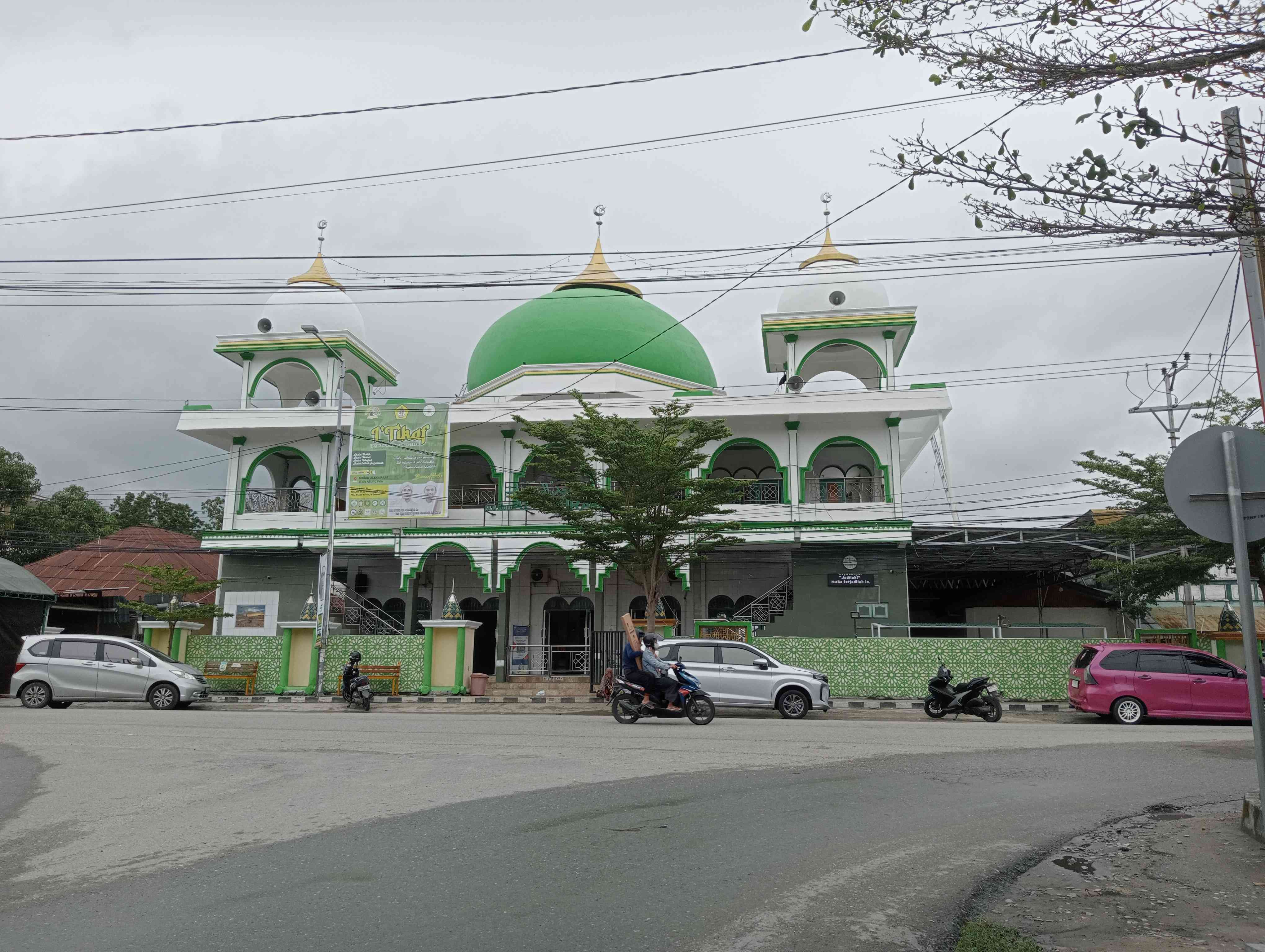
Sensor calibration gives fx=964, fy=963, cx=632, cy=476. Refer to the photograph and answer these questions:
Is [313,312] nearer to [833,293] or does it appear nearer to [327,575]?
[327,575]

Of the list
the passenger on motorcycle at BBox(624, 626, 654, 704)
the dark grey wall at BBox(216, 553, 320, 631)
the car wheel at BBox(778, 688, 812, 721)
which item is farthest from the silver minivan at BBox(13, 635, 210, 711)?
the car wheel at BBox(778, 688, 812, 721)

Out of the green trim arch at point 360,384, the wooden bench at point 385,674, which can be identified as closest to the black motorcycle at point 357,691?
the wooden bench at point 385,674

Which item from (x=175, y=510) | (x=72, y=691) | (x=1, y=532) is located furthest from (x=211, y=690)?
(x=175, y=510)

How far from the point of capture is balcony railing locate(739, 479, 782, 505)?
27.9m

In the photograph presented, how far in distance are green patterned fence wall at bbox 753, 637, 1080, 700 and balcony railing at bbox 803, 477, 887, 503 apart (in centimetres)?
703

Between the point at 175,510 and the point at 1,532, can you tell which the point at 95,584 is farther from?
the point at 175,510

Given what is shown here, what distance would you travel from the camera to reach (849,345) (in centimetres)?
2867

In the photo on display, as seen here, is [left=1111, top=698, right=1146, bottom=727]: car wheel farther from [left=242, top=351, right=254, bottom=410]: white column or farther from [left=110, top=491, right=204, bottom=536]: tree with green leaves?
[left=110, top=491, right=204, bottom=536]: tree with green leaves

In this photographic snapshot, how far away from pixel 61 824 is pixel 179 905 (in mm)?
2727

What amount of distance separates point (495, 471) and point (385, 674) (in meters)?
7.87

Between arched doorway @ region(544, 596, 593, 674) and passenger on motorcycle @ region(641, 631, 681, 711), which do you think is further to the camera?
arched doorway @ region(544, 596, 593, 674)

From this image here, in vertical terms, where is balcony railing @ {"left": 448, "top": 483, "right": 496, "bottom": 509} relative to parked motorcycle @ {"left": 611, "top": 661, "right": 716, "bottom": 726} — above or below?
above

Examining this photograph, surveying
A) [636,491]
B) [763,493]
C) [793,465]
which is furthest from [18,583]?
[793,465]

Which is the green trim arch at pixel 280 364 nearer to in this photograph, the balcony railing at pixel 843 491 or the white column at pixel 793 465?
the white column at pixel 793 465
